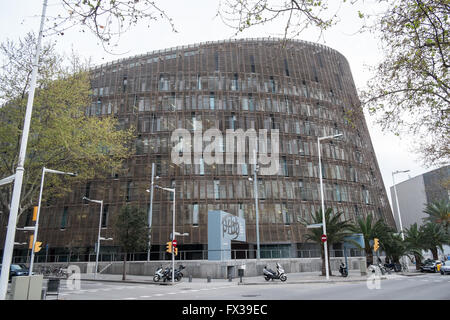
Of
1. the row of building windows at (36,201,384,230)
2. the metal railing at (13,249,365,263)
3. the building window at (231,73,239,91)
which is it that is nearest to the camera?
the metal railing at (13,249,365,263)

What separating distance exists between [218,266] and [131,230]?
861 cm

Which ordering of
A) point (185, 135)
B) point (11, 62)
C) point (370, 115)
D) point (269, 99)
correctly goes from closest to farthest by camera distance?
point (370, 115) < point (11, 62) < point (185, 135) < point (269, 99)

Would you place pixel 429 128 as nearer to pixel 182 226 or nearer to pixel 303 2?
pixel 303 2

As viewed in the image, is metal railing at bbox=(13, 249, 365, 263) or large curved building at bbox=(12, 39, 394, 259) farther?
large curved building at bbox=(12, 39, 394, 259)

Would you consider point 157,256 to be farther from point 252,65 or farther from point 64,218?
point 252,65

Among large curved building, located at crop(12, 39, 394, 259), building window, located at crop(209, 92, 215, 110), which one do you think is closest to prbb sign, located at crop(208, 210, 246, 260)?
large curved building, located at crop(12, 39, 394, 259)

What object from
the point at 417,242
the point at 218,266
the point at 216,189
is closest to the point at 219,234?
the point at 218,266

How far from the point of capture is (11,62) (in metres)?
15.9

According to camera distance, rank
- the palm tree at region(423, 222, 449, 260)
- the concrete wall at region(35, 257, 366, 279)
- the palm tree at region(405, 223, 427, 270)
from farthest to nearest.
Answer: the palm tree at region(423, 222, 449, 260), the palm tree at region(405, 223, 427, 270), the concrete wall at region(35, 257, 366, 279)

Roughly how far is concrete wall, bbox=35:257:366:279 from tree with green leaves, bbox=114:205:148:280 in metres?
3.86

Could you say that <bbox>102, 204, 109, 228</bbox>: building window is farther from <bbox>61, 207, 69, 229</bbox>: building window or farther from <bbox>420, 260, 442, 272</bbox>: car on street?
<bbox>420, 260, 442, 272</bbox>: car on street

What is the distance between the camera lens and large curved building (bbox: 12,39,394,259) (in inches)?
1783
